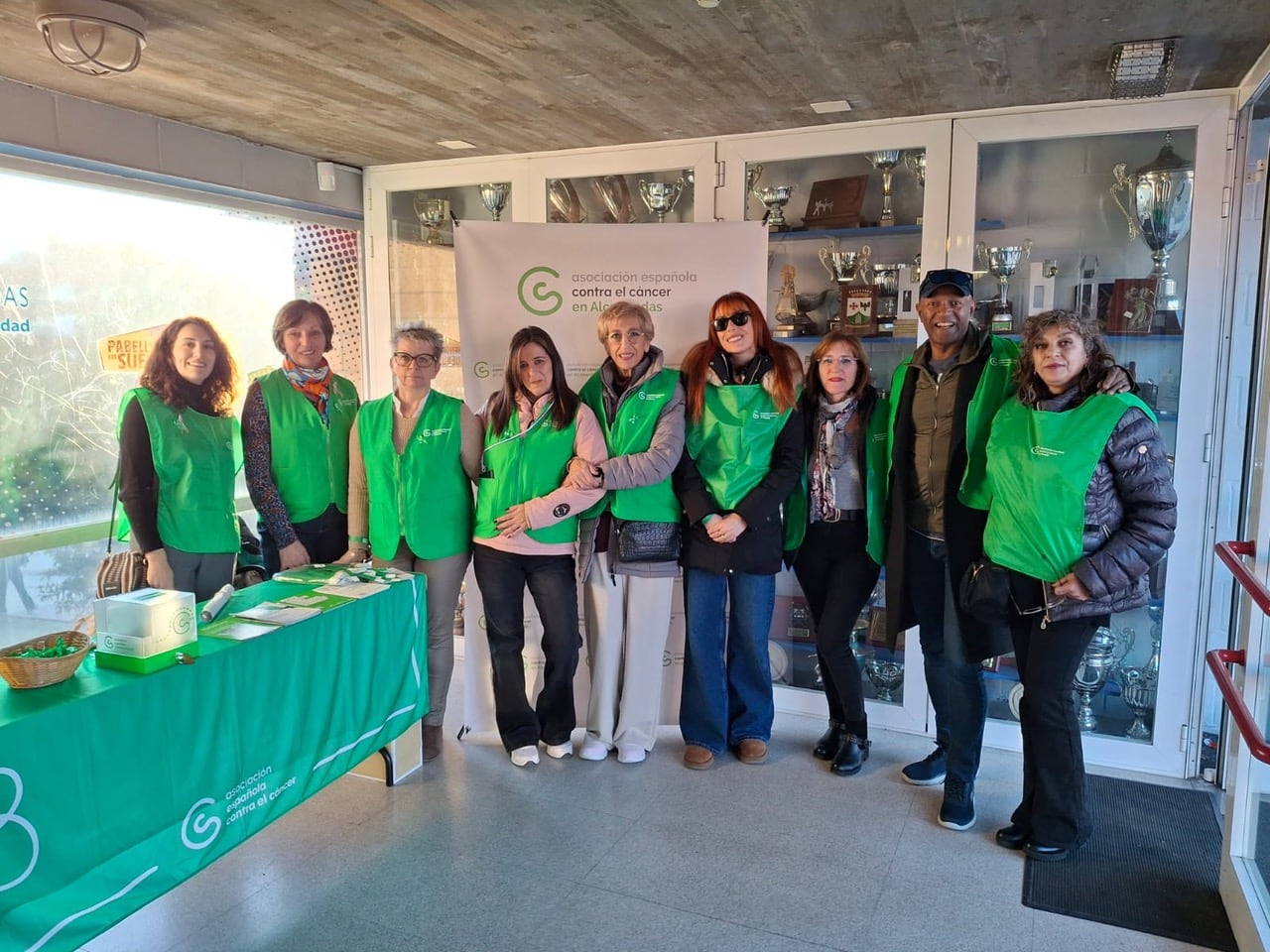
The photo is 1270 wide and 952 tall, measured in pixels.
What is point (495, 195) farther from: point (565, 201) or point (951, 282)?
point (951, 282)

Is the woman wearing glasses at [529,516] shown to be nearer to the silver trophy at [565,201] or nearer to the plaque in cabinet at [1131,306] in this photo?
the silver trophy at [565,201]

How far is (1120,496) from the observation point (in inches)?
96.5

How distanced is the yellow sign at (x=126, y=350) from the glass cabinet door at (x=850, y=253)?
2.42m

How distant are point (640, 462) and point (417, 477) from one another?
0.77 metres

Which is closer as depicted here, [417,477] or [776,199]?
[417,477]

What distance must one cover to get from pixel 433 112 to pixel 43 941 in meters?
2.77

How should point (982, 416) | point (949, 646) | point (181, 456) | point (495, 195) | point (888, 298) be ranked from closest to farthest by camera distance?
1. point (982, 416)
2. point (949, 646)
3. point (181, 456)
4. point (888, 298)
5. point (495, 195)

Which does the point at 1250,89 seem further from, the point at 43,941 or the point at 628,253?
the point at 43,941

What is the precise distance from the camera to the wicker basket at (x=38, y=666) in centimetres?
187

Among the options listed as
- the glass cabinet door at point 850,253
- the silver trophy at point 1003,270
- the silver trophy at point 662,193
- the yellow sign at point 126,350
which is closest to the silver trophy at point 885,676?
the glass cabinet door at point 850,253

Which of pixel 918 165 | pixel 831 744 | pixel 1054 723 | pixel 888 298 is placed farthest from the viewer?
pixel 888 298

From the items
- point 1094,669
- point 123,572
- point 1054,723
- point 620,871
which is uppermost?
point 123,572

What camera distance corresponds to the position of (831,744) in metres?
3.40

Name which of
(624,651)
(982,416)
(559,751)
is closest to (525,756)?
(559,751)
